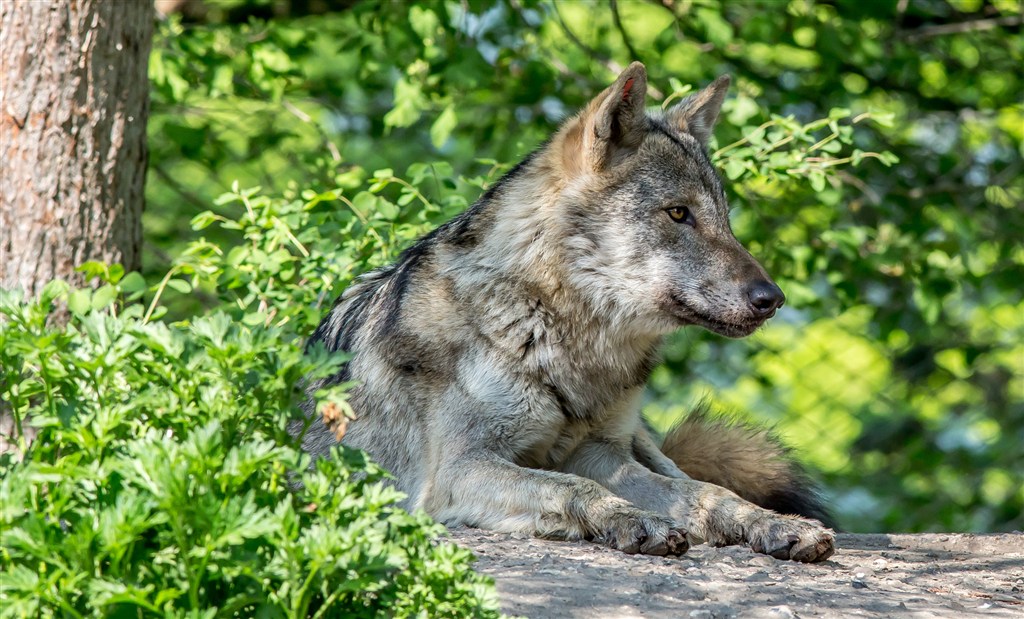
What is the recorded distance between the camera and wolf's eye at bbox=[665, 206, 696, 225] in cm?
408

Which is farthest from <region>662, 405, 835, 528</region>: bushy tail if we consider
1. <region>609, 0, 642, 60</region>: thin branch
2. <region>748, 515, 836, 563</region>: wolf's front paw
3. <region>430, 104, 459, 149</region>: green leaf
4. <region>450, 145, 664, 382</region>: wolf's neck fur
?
<region>609, 0, 642, 60</region>: thin branch

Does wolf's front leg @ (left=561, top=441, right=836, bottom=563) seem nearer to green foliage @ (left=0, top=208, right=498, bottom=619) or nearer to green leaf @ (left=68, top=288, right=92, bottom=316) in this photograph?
green foliage @ (left=0, top=208, right=498, bottom=619)

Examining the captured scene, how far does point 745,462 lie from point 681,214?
3.82 feet

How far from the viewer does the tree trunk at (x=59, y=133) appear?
13.6 feet

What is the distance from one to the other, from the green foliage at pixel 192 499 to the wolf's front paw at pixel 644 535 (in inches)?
46.4

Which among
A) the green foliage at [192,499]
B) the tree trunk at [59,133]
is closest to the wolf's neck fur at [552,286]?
the tree trunk at [59,133]

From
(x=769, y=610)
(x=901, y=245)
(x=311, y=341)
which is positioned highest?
(x=901, y=245)

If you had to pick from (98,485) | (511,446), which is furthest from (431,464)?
(98,485)

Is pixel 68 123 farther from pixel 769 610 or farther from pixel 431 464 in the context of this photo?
pixel 769 610

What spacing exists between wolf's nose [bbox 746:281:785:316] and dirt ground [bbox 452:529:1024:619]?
82cm

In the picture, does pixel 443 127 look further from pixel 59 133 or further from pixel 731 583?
pixel 731 583

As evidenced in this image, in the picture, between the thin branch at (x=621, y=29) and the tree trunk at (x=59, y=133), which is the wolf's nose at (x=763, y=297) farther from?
the thin branch at (x=621, y=29)

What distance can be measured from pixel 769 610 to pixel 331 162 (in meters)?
3.58

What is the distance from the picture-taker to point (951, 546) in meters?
4.27
